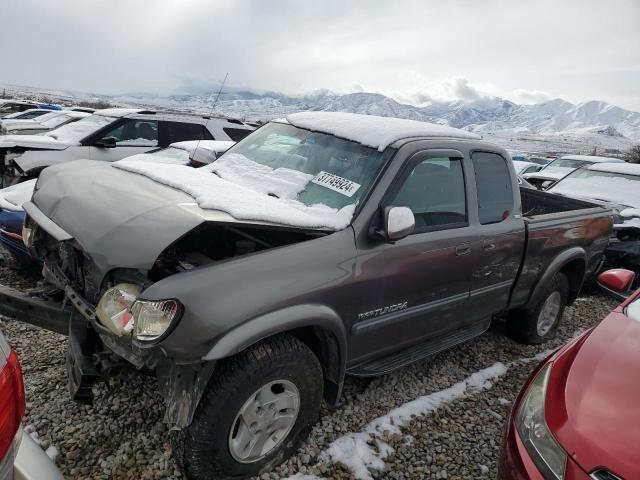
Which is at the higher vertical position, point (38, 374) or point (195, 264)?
point (195, 264)

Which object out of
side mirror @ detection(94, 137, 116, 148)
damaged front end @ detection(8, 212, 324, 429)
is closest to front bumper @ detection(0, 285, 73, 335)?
damaged front end @ detection(8, 212, 324, 429)

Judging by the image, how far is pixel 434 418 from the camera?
10.1 ft

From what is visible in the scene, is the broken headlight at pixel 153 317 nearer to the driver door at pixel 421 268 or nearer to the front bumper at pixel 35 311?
the front bumper at pixel 35 311

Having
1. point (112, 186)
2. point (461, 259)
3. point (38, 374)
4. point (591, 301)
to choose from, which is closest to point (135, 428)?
point (38, 374)

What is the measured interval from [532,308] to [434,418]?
176cm

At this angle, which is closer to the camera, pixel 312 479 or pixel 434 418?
pixel 312 479

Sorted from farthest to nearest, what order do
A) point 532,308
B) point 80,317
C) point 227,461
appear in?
point 532,308 → point 80,317 → point 227,461

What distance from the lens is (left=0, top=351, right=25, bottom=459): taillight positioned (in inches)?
49.5

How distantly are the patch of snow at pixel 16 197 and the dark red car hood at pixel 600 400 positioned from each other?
14.9 feet

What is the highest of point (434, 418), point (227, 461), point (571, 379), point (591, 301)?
point (571, 379)

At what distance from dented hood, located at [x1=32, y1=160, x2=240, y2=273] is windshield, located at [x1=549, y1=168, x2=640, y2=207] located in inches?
251

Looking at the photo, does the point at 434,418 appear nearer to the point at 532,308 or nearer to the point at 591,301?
the point at 532,308

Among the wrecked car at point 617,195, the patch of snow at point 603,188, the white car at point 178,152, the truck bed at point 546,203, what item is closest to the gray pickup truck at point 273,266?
the truck bed at point 546,203

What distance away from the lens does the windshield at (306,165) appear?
277cm
